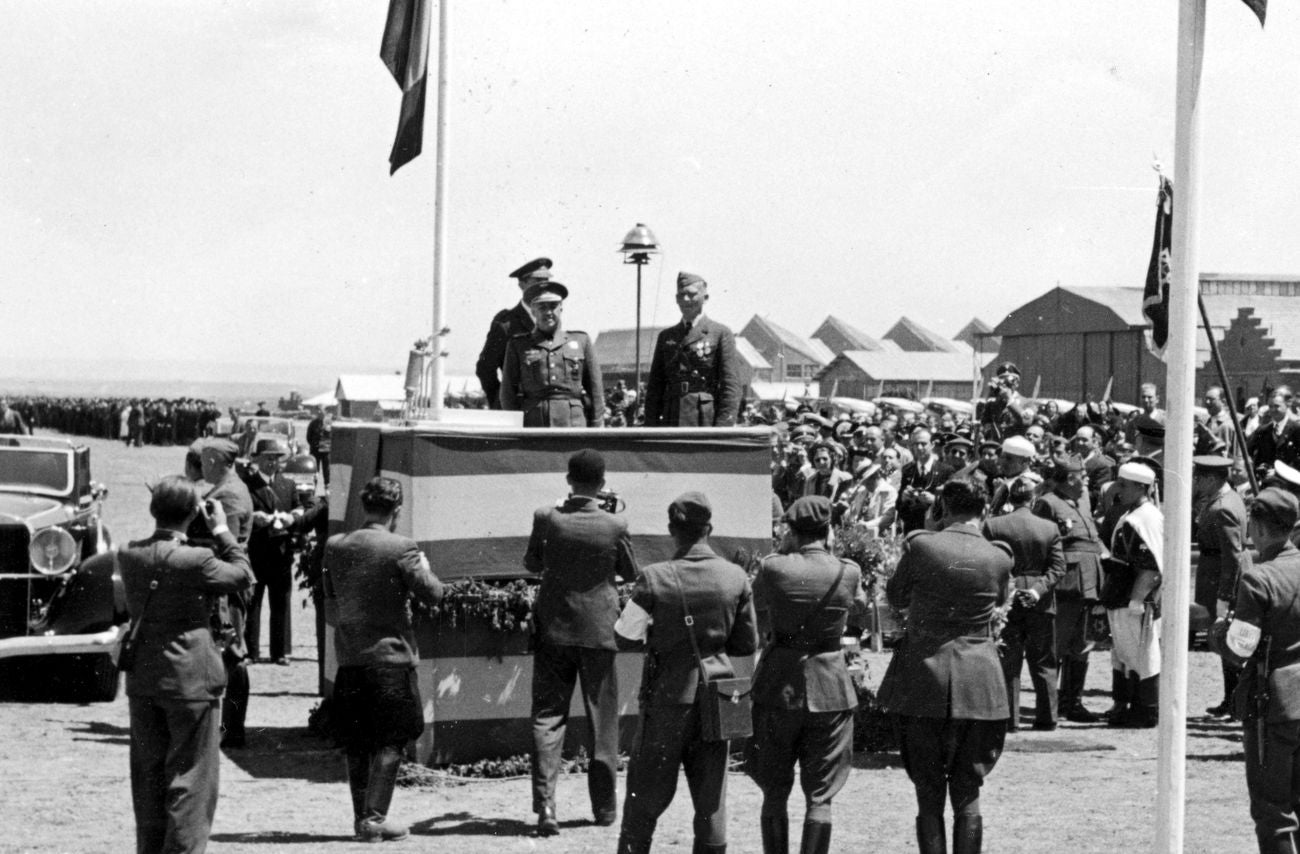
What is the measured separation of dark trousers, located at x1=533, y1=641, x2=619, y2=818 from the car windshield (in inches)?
256

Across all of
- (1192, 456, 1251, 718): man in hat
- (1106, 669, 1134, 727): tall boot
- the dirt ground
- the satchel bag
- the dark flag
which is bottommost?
the dirt ground

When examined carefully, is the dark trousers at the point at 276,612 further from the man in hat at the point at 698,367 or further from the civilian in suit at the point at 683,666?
the civilian in suit at the point at 683,666

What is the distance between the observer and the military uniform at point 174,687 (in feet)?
23.9

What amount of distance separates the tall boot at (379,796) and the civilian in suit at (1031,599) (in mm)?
4412

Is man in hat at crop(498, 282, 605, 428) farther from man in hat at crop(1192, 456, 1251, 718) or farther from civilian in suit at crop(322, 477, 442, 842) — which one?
man in hat at crop(1192, 456, 1251, 718)

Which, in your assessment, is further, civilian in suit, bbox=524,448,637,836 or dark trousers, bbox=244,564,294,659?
dark trousers, bbox=244,564,294,659

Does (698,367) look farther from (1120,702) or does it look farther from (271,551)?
(271,551)

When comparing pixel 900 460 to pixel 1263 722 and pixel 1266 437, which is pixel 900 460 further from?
pixel 1263 722

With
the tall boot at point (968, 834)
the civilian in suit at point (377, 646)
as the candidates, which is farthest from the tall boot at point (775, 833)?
the civilian in suit at point (377, 646)

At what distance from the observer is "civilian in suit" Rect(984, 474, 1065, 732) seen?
10977 millimetres

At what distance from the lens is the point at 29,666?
13.4 meters

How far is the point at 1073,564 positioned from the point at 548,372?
151 inches

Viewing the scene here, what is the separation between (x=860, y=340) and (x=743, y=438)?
12148 cm

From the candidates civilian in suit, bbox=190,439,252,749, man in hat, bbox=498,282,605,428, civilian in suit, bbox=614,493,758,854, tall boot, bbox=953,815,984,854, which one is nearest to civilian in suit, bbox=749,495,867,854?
civilian in suit, bbox=614,493,758,854
